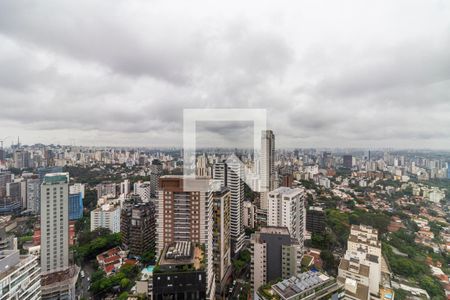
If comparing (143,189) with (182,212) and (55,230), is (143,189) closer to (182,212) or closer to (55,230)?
(55,230)

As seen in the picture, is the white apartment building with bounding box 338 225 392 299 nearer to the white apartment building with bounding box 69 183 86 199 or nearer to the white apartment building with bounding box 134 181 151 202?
the white apartment building with bounding box 134 181 151 202

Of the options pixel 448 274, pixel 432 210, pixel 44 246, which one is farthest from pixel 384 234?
pixel 44 246

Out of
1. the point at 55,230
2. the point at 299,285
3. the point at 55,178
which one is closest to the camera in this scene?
the point at 299,285

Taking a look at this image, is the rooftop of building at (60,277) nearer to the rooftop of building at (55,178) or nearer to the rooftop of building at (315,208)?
the rooftop of building at (55,178)

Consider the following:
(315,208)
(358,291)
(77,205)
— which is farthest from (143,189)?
(358,291)

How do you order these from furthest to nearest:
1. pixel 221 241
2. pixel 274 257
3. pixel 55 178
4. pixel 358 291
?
pixel 55 178 < pixel 221 241 < pixel 274 257 < pixel 358 291

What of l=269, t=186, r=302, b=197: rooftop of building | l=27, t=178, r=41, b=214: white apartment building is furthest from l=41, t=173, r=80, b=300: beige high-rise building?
l=269, t=186, r=302, b=197: rooftop of building

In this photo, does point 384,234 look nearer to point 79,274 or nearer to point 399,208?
point 399,208
